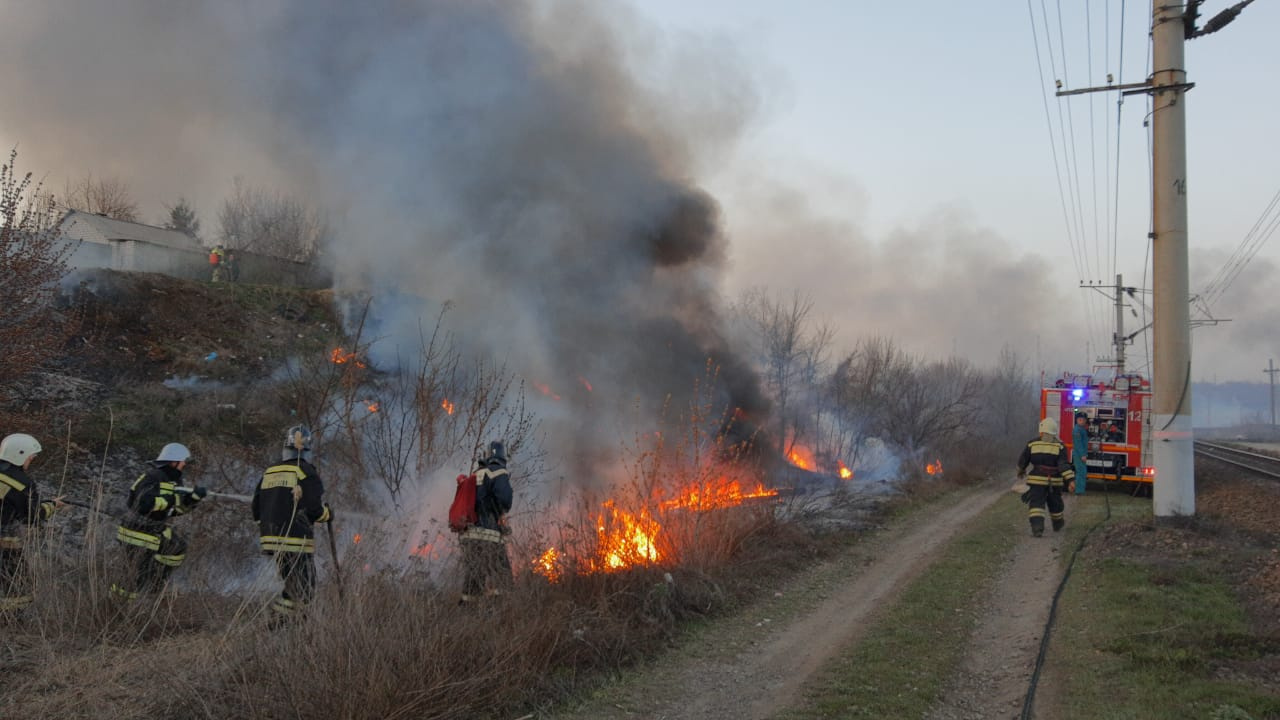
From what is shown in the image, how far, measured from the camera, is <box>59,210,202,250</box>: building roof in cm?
2911

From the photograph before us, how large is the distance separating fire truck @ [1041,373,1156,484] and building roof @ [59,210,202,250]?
28.9 m

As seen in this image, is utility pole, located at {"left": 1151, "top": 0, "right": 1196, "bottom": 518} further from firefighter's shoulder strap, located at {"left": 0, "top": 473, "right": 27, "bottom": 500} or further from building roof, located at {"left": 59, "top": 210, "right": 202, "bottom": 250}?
building roof, located at {"left": 59, "top": 210, "right": 202, "bottom": 250}

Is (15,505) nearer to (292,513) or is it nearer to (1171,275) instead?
(292,513)

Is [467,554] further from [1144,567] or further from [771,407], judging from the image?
[771,407]

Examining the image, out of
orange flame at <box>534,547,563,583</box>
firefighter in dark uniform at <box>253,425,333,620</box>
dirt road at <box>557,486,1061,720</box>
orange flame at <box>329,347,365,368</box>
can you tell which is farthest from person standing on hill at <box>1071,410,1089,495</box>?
firefighter in dark uniform at <box>253,425,333,620</box>

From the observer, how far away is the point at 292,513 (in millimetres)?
6105

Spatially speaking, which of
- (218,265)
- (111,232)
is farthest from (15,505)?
(111,232)

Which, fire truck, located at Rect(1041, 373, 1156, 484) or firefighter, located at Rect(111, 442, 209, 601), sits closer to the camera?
firefighter, located at Rect(111, 442, 209, 601)

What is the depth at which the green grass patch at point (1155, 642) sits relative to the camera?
4.73 meters

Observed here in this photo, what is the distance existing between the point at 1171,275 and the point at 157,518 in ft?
37.5

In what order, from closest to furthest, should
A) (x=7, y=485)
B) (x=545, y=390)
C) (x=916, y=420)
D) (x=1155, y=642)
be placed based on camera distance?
(x=1155, y=642) → (x=7, y=485) → (x=545, y=390) → (x=916, y=420)

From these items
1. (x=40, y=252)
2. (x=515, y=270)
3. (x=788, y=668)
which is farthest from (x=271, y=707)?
(x=515, y=270)

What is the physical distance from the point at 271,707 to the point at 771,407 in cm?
1625

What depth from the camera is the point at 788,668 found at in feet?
19.4
